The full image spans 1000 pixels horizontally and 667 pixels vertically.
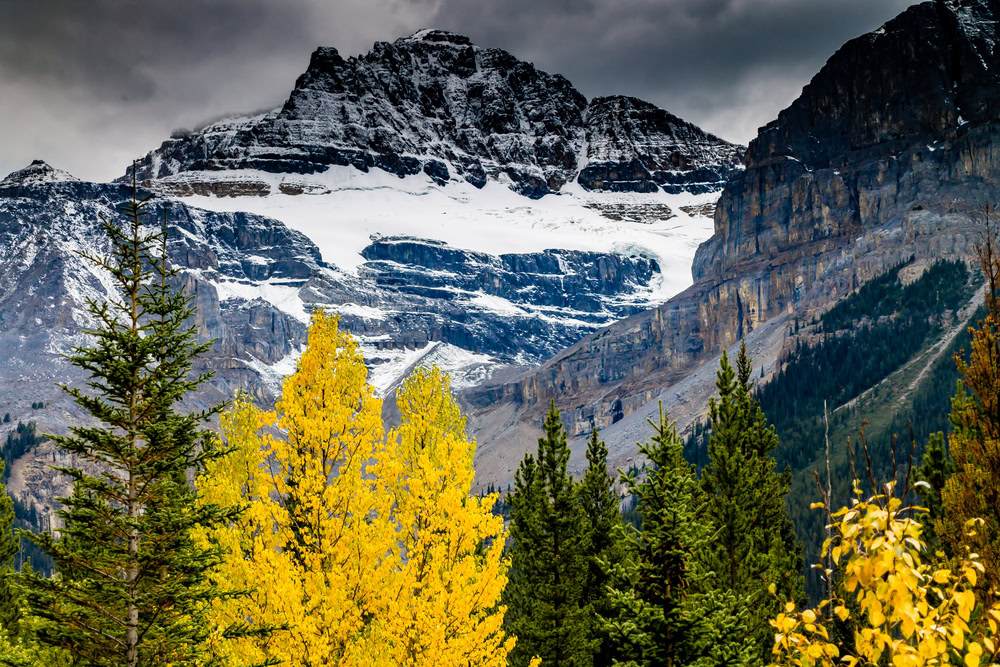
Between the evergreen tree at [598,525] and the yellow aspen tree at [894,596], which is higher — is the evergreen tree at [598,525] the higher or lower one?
the lower one

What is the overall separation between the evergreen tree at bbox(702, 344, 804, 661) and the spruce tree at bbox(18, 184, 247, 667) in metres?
15.8

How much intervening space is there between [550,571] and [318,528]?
13175 mm

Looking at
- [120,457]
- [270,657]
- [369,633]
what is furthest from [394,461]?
[120,457]

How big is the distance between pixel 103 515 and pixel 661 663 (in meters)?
9.94

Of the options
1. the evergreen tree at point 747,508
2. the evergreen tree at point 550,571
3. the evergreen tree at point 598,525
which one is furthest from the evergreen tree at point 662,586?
the evergreen tree at point 598,525

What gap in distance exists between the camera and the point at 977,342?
18828 mm

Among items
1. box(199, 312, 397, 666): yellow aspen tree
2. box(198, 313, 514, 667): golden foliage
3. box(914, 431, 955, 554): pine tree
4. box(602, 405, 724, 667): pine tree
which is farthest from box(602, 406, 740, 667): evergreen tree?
box(914, 431, 955, 554): pine tree

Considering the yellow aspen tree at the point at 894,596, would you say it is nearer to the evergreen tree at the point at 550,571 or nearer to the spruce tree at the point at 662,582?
the spruce tree at the point at 662,582

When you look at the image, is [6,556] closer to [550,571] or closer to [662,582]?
[550,571]

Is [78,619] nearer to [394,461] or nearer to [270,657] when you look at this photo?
[270,657]

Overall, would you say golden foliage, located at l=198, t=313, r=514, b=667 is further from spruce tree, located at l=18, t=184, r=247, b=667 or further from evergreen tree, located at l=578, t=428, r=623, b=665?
evergreen tree, located at l=578, t=428, r=623, b=665

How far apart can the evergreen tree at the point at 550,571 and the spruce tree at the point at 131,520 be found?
1461 centimetres

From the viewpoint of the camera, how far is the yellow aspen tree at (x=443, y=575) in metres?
18.7

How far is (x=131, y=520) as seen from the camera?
16.1 meters
